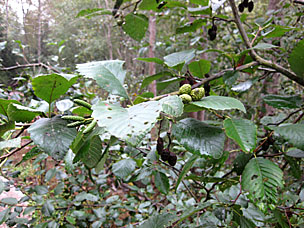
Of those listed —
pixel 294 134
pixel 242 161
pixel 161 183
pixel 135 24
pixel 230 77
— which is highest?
pixel 135 24

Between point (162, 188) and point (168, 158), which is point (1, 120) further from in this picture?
point (162, 188)

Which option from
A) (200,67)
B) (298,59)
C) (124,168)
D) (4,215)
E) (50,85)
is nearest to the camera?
(50,85)

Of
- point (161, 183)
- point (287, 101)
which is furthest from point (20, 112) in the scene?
point (287, 101)

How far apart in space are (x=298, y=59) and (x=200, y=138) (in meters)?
0.37

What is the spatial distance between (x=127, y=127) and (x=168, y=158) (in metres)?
0.27

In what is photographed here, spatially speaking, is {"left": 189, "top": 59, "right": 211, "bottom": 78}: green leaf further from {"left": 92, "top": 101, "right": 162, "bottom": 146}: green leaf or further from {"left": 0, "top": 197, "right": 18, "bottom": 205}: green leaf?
{"left": 0, "top": 197, "right": 18, "bottom": 205}: green leaf

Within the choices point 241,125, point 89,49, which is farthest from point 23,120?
point 89,49

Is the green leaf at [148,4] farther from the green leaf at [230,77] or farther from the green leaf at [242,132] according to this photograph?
the green leaf at [242,132]

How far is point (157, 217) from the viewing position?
2.09ft

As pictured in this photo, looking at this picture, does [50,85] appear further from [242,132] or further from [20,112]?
[242,132]

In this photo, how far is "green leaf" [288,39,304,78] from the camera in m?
0.54

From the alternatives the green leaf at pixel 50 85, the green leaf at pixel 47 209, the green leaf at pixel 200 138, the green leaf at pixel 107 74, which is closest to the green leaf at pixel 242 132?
the green leaf at pixel 200 138

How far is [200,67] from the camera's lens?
25.8 inches

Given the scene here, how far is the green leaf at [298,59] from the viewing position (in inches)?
21.1
